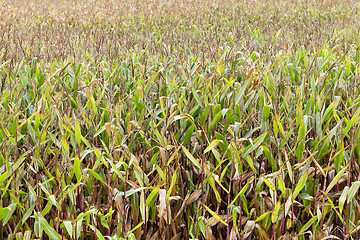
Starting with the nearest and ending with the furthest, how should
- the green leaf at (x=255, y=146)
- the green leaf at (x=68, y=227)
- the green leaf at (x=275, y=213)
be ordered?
the green leaf at (x=68, y=227) < the green leaf at (x=275, y=213) < the green leaf at (x=255, y=146)

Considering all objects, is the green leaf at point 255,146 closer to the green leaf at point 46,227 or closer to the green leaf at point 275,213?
the green leaf at point 275,213

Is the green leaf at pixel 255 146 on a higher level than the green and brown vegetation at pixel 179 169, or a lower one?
higher

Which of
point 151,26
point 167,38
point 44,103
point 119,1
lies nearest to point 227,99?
point 44,103

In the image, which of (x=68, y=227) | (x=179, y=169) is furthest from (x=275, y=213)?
(x=68, y=227)

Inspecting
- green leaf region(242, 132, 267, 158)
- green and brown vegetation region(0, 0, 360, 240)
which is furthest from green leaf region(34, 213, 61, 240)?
green leaf region(242, 132, 267, 158)

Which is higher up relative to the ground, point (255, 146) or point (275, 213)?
point (255, 146)

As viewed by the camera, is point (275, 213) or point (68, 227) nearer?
point (68, 227)

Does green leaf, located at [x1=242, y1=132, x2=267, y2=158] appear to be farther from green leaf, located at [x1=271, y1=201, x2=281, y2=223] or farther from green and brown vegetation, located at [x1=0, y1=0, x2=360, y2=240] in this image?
green leaf, located at [x1=271, y1=201, x2=281, y2=223]

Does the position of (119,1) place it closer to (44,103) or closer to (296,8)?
(296,8)

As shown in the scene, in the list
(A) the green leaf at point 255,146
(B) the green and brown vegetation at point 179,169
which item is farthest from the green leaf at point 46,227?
(A) the green leaf at point 255,146

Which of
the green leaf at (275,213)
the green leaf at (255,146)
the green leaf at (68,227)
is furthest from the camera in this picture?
the green leaf at (255,146)

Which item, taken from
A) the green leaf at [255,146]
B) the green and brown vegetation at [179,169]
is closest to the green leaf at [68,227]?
the green and brown vegetation at [179,169]

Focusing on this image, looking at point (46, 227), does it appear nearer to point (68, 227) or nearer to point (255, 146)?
point (68, 227)

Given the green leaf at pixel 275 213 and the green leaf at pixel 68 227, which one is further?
the green leaf at pixel 275 213
